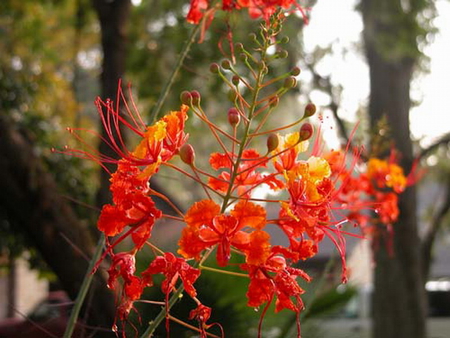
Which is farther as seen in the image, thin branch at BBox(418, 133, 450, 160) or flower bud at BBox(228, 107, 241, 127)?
thin branch at BBox(418, 133, 450, 160)

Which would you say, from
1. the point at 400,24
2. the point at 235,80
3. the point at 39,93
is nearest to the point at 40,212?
the point at 235,80

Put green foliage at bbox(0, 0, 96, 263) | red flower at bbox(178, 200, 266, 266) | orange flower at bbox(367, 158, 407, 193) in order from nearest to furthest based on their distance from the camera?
red flower at bbox(178, 200, 266, 266)
orange flower at bbox(367, 158, 407, 193)
green foliage at bbox(0, 0, 96, 263)

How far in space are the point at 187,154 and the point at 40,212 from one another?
2.54 m

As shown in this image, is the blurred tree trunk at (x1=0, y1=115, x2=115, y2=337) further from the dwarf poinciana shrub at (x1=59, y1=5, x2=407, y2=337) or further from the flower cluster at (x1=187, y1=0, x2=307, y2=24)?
the dwarf poinciana shrub at (x1=59, y1=5, x2=407, y2=337)

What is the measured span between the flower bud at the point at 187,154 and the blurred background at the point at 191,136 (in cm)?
33

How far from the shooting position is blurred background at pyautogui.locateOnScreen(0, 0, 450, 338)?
2588mm

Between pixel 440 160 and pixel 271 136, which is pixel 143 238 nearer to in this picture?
pixel 271 136

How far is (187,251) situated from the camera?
4.12 feet

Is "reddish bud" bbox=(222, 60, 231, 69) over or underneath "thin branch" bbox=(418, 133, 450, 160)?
underneath

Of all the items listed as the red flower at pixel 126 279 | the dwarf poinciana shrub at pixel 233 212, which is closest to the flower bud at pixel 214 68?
the dwarf poinciana shrub at pixel 233 212

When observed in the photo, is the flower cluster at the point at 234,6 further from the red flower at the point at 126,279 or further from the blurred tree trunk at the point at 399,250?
the blurred tree trunk at the point at 399,250

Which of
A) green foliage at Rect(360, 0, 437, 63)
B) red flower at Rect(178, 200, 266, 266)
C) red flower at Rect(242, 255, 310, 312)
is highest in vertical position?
green foliage at Rect(360, 0, 437, 63)

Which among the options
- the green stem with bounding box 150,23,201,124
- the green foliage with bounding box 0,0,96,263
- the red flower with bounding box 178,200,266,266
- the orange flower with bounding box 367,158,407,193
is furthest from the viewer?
the green foliage with bounding box 0,0,96,263

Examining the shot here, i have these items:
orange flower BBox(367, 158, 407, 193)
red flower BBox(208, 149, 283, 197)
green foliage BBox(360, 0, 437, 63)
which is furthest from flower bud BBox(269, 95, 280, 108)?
green foliage BBox(360, 0, 437, 63)
